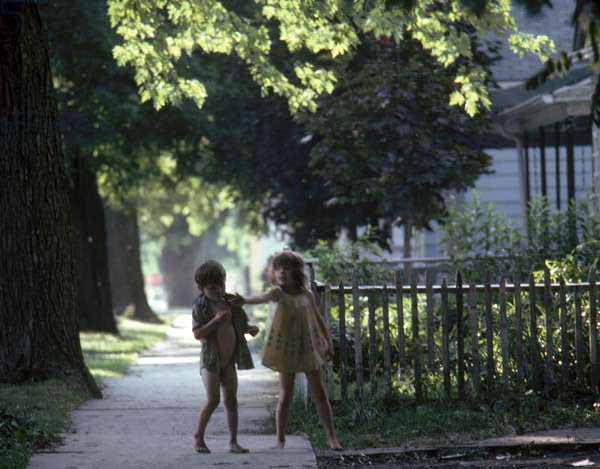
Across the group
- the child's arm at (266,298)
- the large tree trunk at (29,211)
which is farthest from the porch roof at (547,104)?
the child's arm at (266,298)

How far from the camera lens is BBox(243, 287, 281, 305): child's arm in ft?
29.9

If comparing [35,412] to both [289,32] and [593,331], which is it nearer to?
[593,331]

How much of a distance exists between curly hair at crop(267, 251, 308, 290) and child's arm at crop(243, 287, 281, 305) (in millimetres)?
113

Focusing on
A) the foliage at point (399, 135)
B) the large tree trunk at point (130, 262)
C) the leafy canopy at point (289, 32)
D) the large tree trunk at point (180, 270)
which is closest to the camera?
the leafy canopy at point (289, 32)

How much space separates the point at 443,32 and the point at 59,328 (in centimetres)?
608

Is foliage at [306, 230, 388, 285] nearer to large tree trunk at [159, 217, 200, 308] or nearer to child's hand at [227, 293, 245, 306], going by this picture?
child's hand at [227, 293, 245, 306]

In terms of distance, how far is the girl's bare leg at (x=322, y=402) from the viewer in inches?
368

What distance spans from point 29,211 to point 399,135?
28.7ft

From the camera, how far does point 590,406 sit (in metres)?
11.4

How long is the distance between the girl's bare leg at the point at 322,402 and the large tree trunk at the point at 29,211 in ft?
15.0

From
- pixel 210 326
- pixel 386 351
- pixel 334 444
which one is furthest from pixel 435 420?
pixel 210 326

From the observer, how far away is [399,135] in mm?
20312

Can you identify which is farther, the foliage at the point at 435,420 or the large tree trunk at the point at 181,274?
the large tree trunk at the point at 181,274

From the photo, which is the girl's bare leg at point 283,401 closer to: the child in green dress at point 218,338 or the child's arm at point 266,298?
the child in green dress at point 218,338
